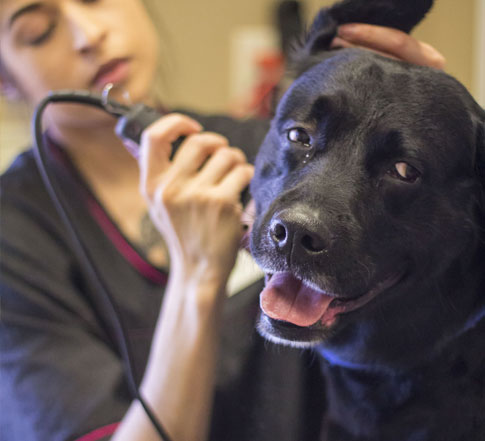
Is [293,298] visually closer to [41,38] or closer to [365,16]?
[365,16]

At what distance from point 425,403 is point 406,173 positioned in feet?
0.80

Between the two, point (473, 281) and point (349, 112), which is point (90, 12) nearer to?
point (349, 112)

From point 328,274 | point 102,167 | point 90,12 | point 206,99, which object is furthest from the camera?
point 206,99

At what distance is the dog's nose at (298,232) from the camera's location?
516mm

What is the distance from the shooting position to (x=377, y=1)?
606 millimetres

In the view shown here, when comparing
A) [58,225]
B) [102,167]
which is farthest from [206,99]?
[58,225]

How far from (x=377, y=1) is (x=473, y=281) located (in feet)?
1.07

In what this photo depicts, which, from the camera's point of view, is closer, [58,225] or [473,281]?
[473,281]

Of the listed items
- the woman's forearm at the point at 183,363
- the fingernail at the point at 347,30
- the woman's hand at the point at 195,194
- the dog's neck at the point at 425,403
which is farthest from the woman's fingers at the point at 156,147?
the dog's neck at the point at 425,403

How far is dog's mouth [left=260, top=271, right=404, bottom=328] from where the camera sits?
1.89ft

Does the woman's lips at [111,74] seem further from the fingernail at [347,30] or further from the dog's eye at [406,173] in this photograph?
the dog's eye at [406,173]

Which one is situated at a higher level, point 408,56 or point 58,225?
point 408,56

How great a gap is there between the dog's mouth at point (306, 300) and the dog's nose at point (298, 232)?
5cm

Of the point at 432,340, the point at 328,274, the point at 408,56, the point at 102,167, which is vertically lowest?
the point at 102,167
